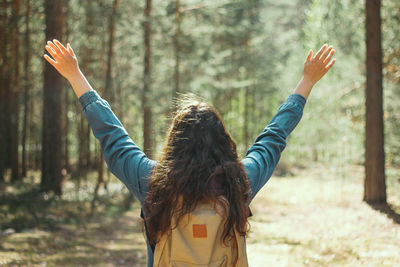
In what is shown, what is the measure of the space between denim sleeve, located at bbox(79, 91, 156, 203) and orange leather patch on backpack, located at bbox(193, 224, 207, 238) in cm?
34

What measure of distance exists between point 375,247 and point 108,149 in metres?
6.71

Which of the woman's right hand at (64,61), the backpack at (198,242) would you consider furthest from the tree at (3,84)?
the backpack at (198,242)

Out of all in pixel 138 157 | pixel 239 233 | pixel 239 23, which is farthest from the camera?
pixel 239 23

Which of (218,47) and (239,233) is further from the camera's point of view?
(218,47)

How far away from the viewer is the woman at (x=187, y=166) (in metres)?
1.99

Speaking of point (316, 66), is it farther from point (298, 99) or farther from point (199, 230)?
point (199, 230)

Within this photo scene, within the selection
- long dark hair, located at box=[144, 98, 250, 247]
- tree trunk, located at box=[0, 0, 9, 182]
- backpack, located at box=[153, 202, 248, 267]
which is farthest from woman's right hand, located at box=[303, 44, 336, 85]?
tree trunk, located at box=[0, 0, 9, 182]

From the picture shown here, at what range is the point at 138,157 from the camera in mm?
2178

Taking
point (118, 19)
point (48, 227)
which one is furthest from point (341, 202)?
point (118, 19)

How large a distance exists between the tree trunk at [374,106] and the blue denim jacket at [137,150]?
9.67m

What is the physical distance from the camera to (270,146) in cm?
237

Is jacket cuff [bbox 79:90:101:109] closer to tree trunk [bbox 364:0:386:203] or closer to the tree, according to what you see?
tree trunk [bbox 364:0:386:203]

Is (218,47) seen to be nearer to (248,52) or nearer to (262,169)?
(248,52)

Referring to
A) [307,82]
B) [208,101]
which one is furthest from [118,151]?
[208,101]
